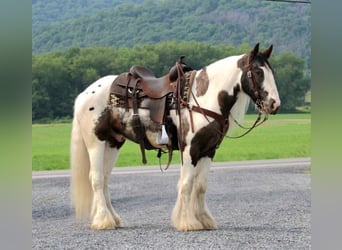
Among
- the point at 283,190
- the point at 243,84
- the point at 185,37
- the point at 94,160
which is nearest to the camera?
the point at 243,84

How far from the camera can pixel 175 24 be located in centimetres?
1365

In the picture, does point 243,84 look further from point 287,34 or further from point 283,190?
point 287,34

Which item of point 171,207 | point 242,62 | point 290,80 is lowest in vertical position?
point 171,207

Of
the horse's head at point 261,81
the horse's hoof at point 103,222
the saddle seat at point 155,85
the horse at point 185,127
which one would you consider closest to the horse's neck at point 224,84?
the horse at point 185,127

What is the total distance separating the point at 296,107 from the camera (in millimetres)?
9266

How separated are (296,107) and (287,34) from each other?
3.57m

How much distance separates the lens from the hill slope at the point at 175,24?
12219mm

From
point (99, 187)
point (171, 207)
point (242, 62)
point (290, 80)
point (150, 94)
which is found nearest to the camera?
point (242, 62)

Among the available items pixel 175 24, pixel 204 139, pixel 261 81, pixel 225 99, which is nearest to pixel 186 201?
pixel 204 139

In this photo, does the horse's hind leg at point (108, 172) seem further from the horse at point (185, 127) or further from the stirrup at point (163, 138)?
the stirrup at point (163, 138)

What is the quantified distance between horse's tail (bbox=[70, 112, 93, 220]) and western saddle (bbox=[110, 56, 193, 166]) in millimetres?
506

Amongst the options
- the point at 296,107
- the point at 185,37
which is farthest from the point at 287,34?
the point at 296,107

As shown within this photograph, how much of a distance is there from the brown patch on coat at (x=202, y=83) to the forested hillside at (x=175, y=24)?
755 centimetres

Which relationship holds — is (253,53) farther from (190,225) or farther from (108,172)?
(108,172)
